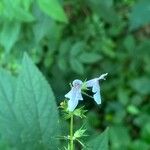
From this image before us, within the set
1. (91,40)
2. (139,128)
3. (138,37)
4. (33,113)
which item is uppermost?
(138,37)

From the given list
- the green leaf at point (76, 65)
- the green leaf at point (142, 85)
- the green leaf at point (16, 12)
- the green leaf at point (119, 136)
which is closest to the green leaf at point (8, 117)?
the green leaf at point (16, 12)

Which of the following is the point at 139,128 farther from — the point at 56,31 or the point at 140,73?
the point at 56,31

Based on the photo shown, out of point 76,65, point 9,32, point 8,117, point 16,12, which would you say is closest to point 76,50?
point 76,65

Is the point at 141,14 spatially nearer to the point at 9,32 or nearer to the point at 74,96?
the point at 9,32

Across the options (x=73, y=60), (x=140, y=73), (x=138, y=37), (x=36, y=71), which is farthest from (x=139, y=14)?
(x=36, y=71)

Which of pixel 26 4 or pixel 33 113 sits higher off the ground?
pixel 26 4

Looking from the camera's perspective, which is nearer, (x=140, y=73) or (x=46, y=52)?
(x=46, y=52)

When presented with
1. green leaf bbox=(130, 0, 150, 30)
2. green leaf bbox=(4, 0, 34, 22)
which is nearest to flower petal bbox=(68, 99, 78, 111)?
green leaf bbox=(4, 0, 34, 22)
